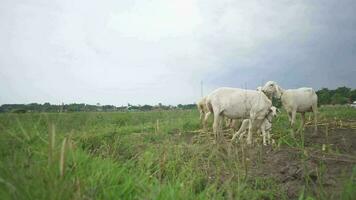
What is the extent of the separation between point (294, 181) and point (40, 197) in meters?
3.83

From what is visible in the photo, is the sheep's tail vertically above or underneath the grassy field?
above

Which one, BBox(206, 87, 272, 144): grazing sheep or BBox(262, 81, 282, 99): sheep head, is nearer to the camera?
BBox(206, 87, 272, 144): grazing sheep

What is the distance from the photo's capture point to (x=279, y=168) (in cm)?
580

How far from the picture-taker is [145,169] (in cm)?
455

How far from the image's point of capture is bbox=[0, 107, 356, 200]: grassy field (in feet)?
7.14

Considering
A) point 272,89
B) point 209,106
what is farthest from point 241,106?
point 272,89

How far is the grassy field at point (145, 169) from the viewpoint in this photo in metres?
2.18

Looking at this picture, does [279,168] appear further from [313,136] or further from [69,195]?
[313,136]

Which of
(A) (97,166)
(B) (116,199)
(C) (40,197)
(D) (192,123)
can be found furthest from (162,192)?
(D) (192,123)

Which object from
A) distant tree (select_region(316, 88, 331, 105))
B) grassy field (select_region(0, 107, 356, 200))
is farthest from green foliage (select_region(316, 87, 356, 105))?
grassy field (select_region(0, 107, 356, 200))

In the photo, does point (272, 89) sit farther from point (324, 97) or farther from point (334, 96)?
point (334, 96)

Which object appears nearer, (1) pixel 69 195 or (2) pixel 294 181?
(1) pixel 69 195

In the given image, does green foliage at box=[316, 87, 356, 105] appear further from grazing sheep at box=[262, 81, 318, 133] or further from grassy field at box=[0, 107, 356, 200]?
grassy field at box=[0, 107, 356, 200]

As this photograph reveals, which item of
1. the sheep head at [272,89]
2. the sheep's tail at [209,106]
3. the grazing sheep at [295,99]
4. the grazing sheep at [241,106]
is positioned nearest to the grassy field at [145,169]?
the grazing sheep at [241,106]
